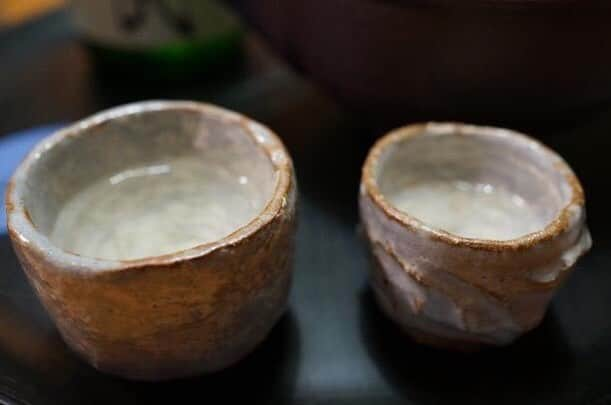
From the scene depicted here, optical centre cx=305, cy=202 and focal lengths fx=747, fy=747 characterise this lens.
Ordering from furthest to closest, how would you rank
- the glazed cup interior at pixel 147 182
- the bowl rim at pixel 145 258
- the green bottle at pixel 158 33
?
the green bottle at pixel 158 33
the glazed cup interior at pixel 147 182
the bowl rim at pixel 145 258

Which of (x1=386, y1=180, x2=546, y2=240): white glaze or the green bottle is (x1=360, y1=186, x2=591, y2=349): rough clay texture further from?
the green bottle

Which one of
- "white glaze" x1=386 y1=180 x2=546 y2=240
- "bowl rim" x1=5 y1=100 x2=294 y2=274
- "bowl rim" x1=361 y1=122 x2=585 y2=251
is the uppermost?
"bowl rim" x1=5 y1=100 x2=294 y2=274

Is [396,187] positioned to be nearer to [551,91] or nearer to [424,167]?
[424,167]

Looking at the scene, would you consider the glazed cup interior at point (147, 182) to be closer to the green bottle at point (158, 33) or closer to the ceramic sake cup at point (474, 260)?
the ceramic sake cup at point (474, 260)

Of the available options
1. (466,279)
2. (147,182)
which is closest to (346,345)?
(466,279)

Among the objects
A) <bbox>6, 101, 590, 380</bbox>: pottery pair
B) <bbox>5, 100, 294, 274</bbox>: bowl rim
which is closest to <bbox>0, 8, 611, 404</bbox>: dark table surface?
<bbox>6, 101, 590, 380</bbox>: pottery pair

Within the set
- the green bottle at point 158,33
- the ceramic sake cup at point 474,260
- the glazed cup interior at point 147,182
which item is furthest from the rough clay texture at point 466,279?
the green bottle at point 158,33

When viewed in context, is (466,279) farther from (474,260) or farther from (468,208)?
(468,208)
